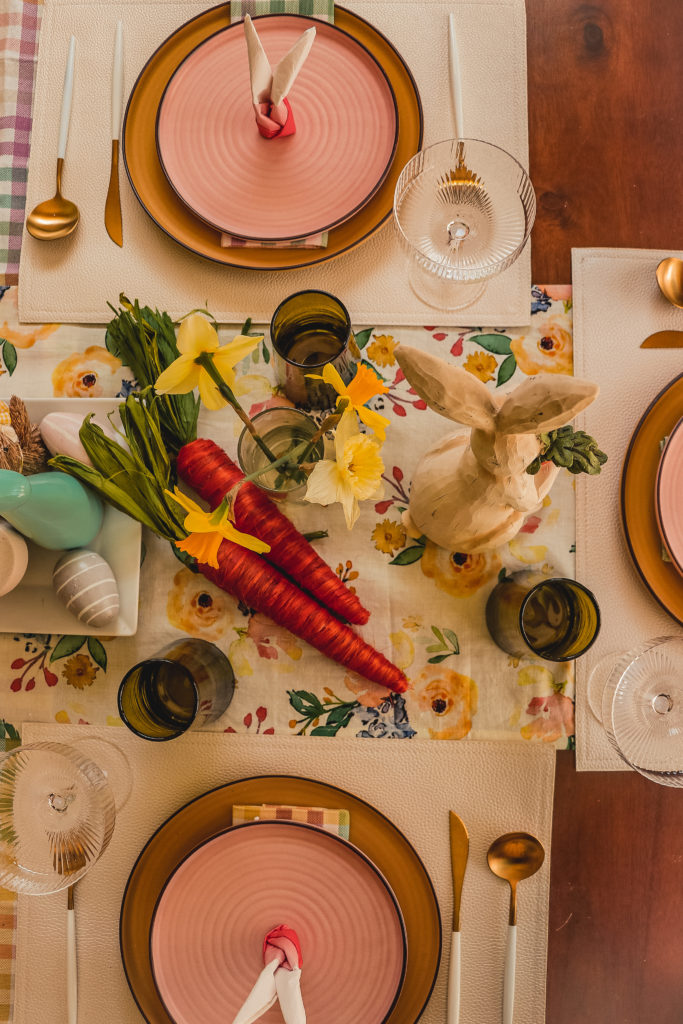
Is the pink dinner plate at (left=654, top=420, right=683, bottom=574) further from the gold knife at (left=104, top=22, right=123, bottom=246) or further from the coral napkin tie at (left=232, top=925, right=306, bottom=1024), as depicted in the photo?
the gold knife at (left=104, top=22, right=123, bottom=246)

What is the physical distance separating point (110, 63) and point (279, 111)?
27cm

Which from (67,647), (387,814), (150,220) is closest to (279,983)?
(387,814)

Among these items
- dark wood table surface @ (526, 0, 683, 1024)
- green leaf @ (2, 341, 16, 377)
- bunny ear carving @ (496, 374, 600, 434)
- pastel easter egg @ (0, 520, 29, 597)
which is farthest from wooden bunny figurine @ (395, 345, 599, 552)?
green leaf @ (2, 341, 16, 377)

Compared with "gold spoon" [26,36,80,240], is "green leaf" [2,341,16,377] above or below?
below

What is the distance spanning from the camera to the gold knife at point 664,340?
0.89 metres

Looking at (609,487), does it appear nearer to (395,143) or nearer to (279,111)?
(395,143)

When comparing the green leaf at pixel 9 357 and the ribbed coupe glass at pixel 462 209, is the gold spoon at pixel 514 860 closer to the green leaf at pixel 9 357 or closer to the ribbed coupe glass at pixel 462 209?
the ribbed coupe glass at pixel 462 209

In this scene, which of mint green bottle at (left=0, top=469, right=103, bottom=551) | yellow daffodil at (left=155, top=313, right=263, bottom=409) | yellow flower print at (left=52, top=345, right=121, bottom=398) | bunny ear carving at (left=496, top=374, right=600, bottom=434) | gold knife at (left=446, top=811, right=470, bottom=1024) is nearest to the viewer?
bunny ear carving at (left=496, top=374, right=600, bottom=434)

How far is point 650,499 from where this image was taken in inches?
33.7

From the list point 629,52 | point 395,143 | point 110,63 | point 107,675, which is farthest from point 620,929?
point 110,63

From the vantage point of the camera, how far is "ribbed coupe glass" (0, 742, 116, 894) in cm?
75

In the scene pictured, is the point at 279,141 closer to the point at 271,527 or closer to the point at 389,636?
the point at 271,527

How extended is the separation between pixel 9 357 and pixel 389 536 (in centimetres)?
51

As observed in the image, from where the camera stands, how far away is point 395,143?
2.89ft
